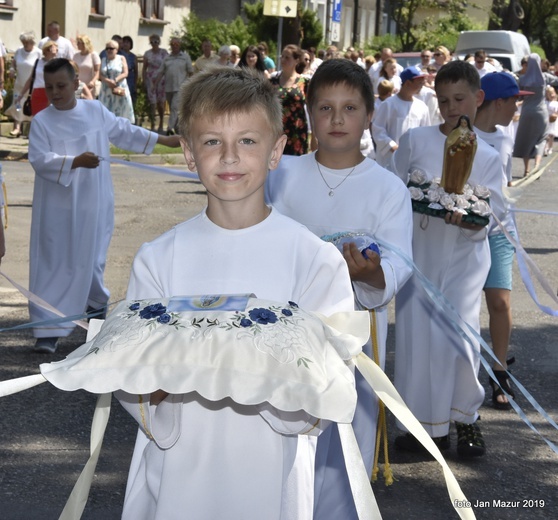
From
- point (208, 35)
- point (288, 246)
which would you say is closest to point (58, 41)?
point (208, 35)

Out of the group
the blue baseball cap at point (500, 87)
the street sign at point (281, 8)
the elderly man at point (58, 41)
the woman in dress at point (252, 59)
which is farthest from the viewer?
the elderly man at point (58, 41)

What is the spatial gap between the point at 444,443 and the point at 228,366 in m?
3.44

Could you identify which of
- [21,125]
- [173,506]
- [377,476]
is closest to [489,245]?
[377,476]

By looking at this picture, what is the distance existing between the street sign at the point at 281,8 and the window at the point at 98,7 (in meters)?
9.87

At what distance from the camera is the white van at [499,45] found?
3281 cm

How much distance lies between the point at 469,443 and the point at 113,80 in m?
17.2

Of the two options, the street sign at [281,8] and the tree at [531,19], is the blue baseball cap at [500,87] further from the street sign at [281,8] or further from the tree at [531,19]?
the tree at [531,19]

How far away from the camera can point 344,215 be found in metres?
4.51

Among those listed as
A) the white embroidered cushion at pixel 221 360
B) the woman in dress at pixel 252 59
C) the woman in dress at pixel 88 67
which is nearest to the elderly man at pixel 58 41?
the woman in dress at pixel 88 67

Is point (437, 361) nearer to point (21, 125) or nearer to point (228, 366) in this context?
point (228, 366)

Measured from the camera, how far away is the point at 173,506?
3.08 m

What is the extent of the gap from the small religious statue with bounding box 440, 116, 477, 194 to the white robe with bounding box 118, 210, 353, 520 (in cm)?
248

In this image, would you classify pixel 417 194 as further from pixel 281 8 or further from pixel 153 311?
pixel 281 8

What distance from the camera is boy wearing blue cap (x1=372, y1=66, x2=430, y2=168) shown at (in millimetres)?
13188
